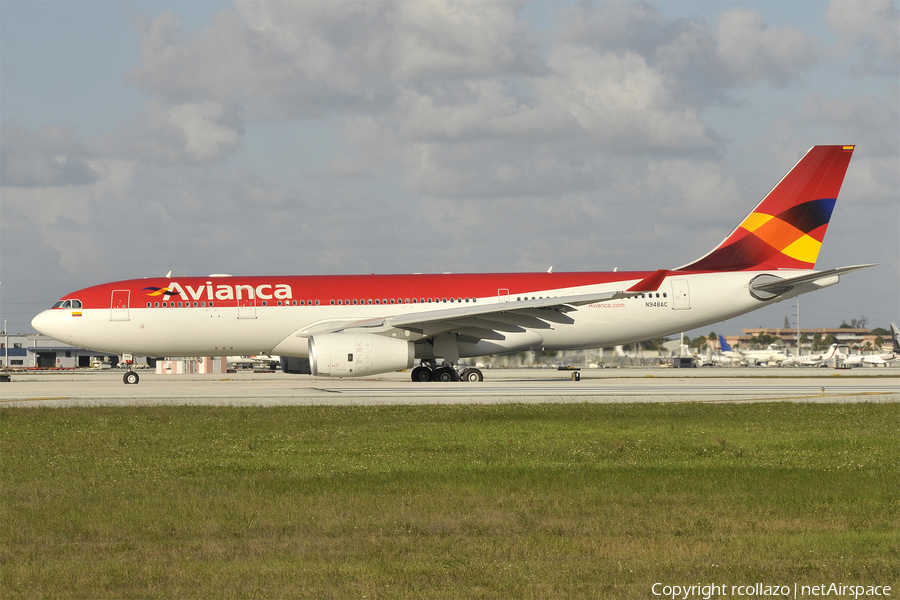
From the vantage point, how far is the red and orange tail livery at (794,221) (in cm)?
3378

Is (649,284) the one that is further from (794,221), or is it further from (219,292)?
(219,292)

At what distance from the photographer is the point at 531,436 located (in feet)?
46.0

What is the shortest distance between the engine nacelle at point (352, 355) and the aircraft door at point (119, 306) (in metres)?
8.23

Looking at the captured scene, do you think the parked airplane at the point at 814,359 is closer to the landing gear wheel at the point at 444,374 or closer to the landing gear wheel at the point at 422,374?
the landing gear wheel at the point at 444,374

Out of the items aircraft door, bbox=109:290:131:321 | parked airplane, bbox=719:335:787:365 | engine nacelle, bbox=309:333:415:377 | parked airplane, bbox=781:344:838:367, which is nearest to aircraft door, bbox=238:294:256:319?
aircraft door, bbox=109:290:131:321

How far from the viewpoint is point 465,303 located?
32312 millimetres

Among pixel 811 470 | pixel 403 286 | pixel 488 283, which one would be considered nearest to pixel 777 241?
pixel 488 283

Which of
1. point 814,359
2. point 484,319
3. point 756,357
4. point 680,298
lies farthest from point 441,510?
point 756,357

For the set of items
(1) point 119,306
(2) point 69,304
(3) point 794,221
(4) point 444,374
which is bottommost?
(4) point 444,374

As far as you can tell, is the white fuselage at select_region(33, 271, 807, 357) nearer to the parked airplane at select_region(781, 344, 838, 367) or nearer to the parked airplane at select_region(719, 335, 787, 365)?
the parked airplane at select_region(781, 344, 838, 367)

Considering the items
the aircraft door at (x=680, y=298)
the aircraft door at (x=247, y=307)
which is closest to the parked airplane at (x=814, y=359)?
the aircraft door at (x=680, y=298)

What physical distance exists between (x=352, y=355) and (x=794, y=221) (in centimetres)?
1836

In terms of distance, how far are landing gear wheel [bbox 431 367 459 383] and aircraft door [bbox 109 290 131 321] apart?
38.0ft

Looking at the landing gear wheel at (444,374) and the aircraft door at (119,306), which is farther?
the landing gear wheel at (444,374)
